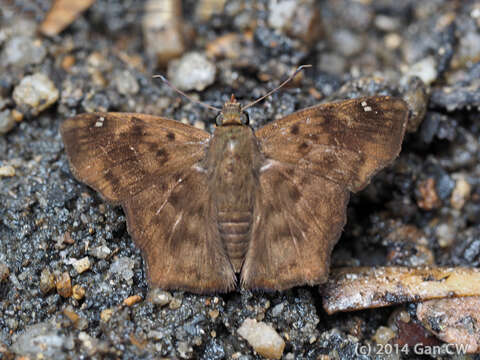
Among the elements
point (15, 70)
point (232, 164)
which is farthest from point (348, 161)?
point (15, 70)

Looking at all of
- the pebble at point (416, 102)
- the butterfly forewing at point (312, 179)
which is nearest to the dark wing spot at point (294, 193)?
the butterfly forewing at point (312, 179)

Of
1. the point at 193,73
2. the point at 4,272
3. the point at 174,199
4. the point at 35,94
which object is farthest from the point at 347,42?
the point at 4,272

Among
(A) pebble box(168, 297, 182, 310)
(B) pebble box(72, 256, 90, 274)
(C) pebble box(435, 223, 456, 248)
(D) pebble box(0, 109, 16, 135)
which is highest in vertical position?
(D) pebble box(0, 109, 16, 135)

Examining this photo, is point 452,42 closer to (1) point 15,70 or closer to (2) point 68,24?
(2) point 68,24

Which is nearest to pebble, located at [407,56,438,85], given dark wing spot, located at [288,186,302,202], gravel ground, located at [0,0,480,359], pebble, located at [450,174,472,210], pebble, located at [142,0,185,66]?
gravel ground, located at [0,0,480,359]

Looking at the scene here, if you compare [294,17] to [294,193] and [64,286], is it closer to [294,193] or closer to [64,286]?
[294,193]

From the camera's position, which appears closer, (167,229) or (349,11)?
(167,229)

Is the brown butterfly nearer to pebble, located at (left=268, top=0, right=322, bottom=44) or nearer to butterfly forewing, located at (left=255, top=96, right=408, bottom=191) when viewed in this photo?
butterfly forewing, located at (left=255, top=96, right=408, bottom=191)
